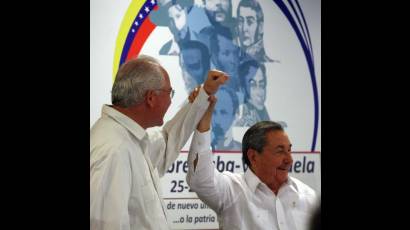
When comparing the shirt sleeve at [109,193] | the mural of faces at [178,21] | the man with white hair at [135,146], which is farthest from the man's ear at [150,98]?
the mural of faces at [178,21]

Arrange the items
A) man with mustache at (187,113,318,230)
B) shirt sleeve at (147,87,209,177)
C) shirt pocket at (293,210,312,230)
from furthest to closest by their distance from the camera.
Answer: shirt pocket at (293,210,312,230) < man with mustache at (187,113,318,230) < shirt sleeve at (147,87,209,177)

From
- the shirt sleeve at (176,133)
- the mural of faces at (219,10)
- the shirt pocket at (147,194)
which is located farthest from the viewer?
the mural of faces at (219,10)

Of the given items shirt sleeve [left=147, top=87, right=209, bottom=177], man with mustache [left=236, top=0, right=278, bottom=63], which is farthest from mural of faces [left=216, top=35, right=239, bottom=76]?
shirt sleeve [left=147, top=87, right=209, bottom=177]

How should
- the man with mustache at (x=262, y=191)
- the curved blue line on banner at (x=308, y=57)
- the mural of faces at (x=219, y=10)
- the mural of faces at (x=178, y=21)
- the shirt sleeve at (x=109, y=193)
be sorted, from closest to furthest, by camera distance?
the shirt sleeve at (x=109, y=193)
the man with mustache at (x=262, y=191)
the mural of faces at (x=178, y=21)
the mural of faces at (x=219, y=10)
the curved blue line on banner at (x=308, y=57)

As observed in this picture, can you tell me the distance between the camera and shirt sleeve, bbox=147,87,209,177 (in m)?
2.75

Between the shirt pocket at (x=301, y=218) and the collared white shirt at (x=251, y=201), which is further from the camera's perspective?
the shirt pocket at (x=301, y=218)

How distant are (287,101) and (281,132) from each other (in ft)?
1.53

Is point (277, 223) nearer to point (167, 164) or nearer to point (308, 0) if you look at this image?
point (167, 164)

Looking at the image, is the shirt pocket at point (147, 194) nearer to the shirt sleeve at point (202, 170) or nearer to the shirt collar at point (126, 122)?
the shirt collar at point (126, 122)

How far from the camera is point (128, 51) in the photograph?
332cm

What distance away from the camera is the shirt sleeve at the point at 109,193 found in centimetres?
222

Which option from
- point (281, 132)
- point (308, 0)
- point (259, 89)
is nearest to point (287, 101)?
point (259, 89)

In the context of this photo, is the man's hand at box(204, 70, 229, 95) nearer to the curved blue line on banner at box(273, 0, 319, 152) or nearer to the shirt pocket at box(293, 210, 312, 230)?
the shirt pocket at box(293, 210, 312, 230)

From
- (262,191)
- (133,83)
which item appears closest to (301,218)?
(262,191)
